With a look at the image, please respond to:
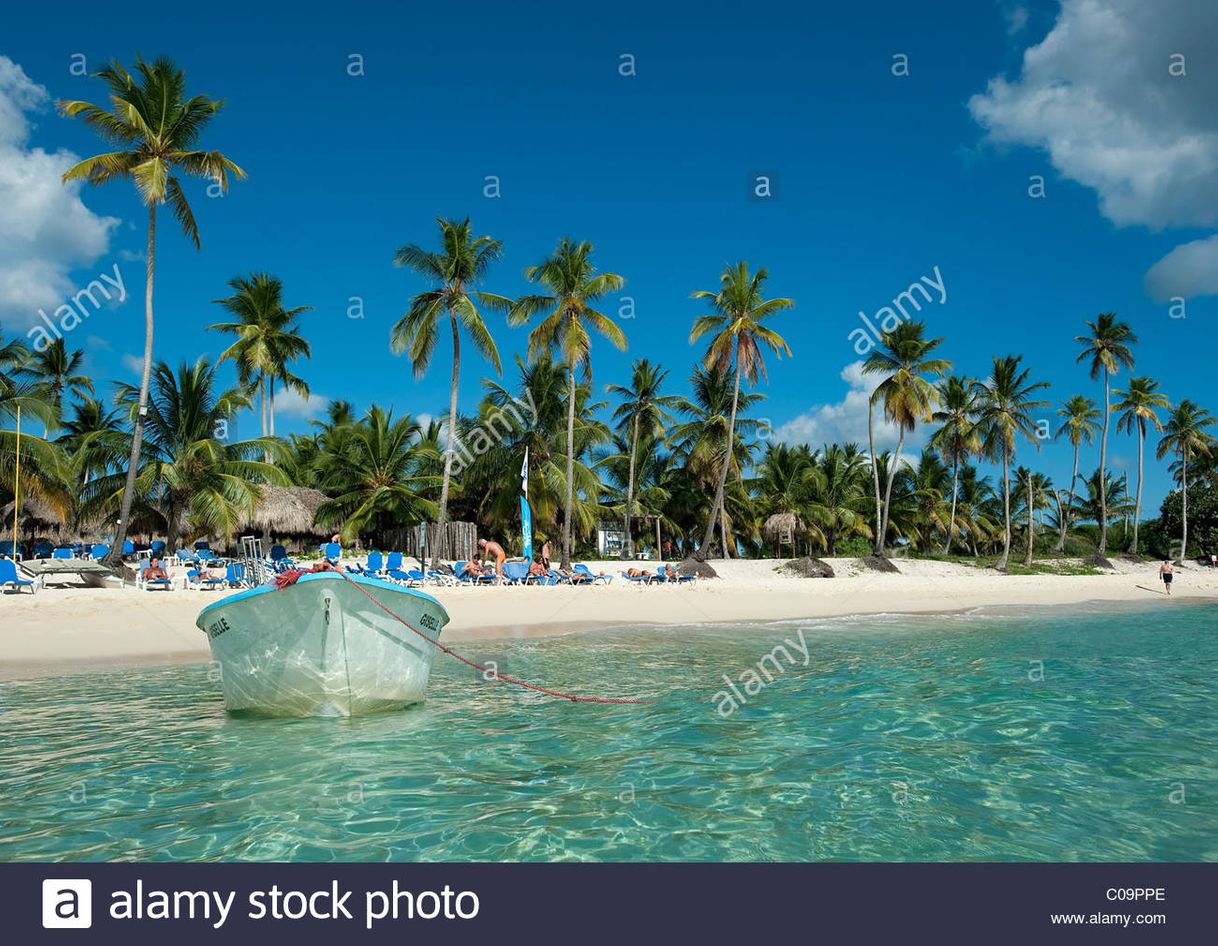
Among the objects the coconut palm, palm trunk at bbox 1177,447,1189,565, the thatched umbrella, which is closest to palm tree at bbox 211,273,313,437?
the coconut palm

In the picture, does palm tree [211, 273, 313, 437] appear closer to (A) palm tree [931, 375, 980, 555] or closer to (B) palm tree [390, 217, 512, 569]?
(B) palm tree [390, 217, 512, 569]

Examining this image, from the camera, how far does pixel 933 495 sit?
171 ft

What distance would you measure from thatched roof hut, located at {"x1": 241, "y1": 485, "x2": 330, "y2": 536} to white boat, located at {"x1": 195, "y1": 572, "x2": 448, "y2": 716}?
22.1 m

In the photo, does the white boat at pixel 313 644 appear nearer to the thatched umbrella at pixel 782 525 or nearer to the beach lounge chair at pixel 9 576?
the beach lounge chair at pixel 9 576

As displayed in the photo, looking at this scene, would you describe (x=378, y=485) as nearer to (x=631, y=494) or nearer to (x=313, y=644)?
(x=631, y=494)

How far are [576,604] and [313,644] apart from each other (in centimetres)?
1298

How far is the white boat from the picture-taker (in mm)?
7645

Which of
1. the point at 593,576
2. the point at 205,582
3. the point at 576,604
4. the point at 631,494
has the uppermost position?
the point at 631,494

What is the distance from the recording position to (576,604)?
805 inches

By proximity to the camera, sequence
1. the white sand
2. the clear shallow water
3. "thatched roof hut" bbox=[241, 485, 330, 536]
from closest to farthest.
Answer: the clear shallow water, the white sand, "thatched roof hut" bbox=[241, 485, 330, 536]

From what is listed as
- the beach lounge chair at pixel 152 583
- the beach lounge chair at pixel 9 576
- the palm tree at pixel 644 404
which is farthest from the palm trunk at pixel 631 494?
the beach lounge chair at pixel 9 576

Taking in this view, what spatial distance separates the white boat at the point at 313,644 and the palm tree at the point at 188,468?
1668 centimetres

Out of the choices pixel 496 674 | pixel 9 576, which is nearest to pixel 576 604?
pixel 496 674
